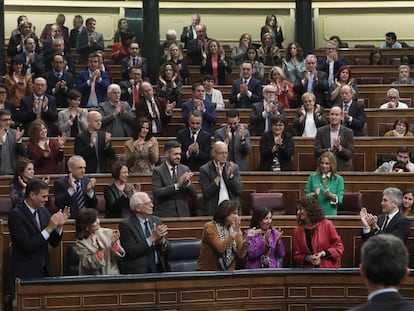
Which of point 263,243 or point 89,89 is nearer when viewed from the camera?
point 263,243

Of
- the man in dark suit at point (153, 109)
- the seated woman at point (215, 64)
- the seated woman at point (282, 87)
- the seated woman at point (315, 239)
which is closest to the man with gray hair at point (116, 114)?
the man in dark suit at point (153, 109)

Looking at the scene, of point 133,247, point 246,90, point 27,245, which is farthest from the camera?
point 246,90

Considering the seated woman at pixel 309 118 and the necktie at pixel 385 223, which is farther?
the seated woman at pixel 309 118

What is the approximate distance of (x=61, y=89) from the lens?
11391 millimetres

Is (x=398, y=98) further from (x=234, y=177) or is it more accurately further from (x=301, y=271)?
(x=301, y=271)

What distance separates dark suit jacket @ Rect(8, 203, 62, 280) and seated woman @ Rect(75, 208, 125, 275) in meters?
0.25

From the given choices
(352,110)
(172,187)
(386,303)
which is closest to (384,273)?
(386,303)

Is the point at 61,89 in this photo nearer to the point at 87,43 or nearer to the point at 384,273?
the point at 87,43

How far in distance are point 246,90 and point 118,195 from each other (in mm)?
3315

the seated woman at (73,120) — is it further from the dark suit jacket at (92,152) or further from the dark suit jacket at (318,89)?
the dark suit jacket at (318,89)

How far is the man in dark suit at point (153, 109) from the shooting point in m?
10.7

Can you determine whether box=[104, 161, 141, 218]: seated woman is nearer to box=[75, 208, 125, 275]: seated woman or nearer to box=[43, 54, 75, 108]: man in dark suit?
box=[75, 208, 125, 275]: seated woman

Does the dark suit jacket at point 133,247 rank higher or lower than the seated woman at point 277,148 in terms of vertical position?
lower

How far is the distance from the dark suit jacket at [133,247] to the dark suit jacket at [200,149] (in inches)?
86.8
